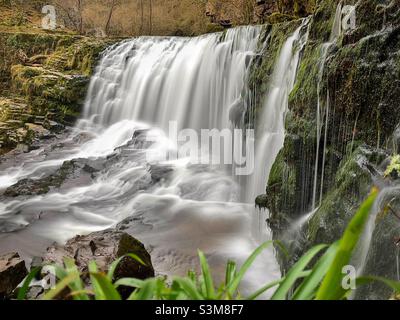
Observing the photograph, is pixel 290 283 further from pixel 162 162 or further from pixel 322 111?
pixel 162 162

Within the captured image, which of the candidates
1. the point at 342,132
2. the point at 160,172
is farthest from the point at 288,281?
the point at 160,172

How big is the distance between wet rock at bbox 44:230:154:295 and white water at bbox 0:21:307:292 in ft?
2.49

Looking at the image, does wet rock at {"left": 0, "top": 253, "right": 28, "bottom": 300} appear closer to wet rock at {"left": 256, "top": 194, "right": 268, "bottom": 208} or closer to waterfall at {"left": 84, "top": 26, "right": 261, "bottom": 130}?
wet rock at {"left": 256, "top": 194, "right": 268, "bottom": 208}

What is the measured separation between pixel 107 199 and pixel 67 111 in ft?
22.4

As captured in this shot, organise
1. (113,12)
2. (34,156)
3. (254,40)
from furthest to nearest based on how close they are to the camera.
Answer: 1. (113,12)
2. (34,156)
3. (254,40)

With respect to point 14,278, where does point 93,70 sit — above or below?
above

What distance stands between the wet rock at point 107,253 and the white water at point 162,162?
759 mm

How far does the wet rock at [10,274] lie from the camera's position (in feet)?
13.2

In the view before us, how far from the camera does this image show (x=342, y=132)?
4.16 metres

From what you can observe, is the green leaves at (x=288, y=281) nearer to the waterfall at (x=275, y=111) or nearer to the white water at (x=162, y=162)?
the white water at (x=162, y=162)

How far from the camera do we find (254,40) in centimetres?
912

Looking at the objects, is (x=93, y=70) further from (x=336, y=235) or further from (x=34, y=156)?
(x=336, y=235)
